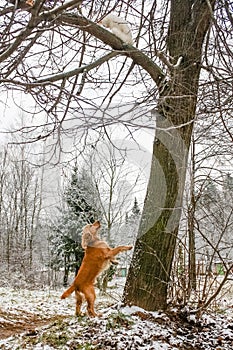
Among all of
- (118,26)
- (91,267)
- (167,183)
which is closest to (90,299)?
(91,267)

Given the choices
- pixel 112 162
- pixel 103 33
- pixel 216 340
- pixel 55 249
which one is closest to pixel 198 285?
pixel 216 340

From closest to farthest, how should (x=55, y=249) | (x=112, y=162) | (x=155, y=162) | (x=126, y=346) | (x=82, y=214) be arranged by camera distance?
(x=126, y=346)
(x=155, y=162)
(x=112, y=162)
(x=82, y=214)
(x=55, y=249)

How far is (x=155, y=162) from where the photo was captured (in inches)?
151

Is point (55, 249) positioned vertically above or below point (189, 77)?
below

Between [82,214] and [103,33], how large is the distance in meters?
8.40

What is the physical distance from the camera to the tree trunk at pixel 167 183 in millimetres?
3611

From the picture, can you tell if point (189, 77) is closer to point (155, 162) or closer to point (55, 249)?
point (155, 162)

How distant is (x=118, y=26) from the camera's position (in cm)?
349

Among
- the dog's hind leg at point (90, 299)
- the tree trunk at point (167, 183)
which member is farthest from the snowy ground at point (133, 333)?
the tree trunk at point (167, 183)

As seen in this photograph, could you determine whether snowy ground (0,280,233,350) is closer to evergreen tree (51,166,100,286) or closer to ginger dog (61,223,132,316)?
ginger dog (61,223,132,316)

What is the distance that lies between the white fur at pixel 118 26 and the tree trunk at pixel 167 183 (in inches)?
20.8

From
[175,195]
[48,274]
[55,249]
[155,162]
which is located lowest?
[48,274]

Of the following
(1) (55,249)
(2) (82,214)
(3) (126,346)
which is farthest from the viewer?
(1) (55,249)

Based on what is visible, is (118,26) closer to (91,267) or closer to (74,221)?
(91,267)
